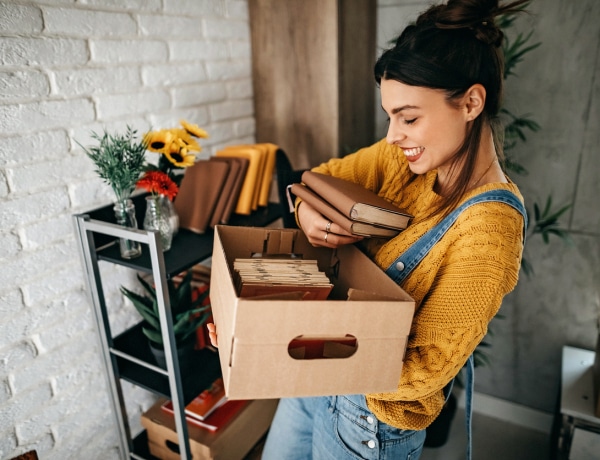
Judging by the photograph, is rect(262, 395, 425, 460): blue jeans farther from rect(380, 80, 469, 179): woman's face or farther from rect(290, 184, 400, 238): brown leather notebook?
rect(380, 80, 469, 179): woman's face

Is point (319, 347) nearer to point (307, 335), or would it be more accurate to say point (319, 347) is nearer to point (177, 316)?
point (307, 335)

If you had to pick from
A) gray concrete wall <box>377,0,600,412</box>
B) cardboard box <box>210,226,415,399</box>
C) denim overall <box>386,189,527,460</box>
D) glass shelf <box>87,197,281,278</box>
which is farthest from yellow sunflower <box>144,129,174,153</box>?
gray concrete wall <box>377,0,600,412</box>

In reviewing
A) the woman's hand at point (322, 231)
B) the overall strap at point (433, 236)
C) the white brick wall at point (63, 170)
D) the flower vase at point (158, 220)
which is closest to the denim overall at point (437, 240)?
the overall strap at point (433, 236)

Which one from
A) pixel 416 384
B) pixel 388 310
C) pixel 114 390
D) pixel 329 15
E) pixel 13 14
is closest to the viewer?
pixel 388 310

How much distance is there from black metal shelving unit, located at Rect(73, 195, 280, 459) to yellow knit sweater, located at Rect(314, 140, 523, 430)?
0.62m

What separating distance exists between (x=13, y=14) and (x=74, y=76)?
21 cm

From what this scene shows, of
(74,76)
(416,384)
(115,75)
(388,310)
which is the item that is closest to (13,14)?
(74,76)

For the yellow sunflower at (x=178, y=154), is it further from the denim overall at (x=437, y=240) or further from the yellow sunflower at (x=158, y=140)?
the denim overall at (x=437, y=240)

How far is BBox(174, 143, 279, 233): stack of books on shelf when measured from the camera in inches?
58.2

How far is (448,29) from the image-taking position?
0.88 m

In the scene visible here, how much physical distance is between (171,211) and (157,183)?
0.16m

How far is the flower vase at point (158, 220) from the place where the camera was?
4.36ft

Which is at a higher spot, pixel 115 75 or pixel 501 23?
pixel 501 23

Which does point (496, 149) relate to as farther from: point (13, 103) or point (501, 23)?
point (13, 103)
